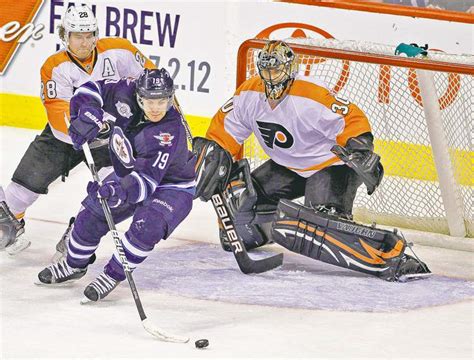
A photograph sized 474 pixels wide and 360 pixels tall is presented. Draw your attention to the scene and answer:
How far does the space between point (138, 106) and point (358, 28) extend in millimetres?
2170

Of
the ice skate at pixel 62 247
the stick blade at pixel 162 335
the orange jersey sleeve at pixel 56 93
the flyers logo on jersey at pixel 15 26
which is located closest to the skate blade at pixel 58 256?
the ice skate at pixel 62 247

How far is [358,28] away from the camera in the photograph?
6605mm

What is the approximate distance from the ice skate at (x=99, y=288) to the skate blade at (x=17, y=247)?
2.42ft

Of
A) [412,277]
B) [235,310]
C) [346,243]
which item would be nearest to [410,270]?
[412,277]

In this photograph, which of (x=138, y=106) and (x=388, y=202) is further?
(x=388, y=202)

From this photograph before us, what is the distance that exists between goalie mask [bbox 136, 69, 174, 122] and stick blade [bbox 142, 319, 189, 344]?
2.42ft

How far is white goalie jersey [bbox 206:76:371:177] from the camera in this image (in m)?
5.20

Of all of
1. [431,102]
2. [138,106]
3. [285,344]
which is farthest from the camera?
[431,102]

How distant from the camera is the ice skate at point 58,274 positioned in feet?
16.0

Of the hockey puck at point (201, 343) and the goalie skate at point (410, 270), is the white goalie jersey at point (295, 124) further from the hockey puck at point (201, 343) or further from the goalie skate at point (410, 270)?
the hockey puck at point (201, 343)

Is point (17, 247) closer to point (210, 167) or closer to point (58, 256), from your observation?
point (58, 256)

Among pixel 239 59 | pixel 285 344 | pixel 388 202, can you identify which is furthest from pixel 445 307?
pixel 239 59

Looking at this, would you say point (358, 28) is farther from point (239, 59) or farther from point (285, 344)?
point (285, 344)

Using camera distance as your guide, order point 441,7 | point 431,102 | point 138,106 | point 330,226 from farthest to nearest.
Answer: point 441,7 < point 431,102 < point 330,226 < point 138,106
